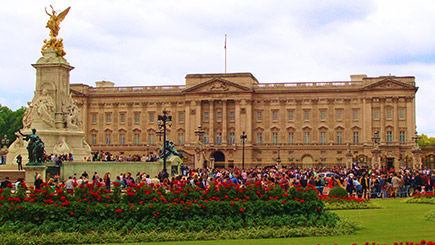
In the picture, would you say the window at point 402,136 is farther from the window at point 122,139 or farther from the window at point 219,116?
the window at point 122,139

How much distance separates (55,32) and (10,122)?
59.5 metres

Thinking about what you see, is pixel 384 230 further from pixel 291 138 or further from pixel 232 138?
pixel 232 138

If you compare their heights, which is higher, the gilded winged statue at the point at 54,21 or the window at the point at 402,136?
the gilded winged statue at the point at 54,21

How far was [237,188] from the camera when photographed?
1656cm

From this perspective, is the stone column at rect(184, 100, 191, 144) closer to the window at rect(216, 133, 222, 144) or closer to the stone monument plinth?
the window at rect(216, 133, 222, 144)

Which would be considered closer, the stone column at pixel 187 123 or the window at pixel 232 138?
the window at pixel 232 138

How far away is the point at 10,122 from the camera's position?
9069 centimetres

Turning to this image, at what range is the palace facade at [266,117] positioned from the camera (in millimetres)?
85000

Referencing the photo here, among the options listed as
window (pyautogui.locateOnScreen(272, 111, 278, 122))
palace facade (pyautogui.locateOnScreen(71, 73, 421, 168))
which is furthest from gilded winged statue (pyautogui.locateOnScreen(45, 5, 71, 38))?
window (pyautogui.locateOnScreen(272, 111, 278, 122))

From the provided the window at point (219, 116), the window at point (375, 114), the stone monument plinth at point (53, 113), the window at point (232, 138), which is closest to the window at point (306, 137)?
the window at point (375, 114)

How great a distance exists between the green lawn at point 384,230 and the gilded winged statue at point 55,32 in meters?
22.2

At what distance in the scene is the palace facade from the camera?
85.0 metres

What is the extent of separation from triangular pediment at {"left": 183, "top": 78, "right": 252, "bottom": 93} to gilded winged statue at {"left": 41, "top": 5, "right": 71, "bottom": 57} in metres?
53.2

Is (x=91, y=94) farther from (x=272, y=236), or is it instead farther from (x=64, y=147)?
(x=272, y=236)
